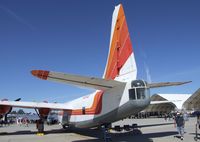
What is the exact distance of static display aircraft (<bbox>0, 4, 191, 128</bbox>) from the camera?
1360 centimetres

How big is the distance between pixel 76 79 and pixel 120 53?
5.00 m

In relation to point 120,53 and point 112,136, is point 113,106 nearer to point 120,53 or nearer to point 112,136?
point 120,53

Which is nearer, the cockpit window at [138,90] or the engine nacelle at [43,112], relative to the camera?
the cockpit window at [138,90]

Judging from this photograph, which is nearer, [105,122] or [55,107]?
[105,122]

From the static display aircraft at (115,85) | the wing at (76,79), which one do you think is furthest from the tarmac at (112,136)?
the wing at (76,79)

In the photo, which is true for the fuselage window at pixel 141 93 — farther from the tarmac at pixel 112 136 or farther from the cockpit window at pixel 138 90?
the tarmac at pixel 112 136

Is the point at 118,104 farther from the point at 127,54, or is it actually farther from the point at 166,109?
the point at 166,109

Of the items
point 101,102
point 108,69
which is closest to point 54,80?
point 101,102

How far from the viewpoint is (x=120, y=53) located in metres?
17.0

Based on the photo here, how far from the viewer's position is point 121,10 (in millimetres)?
17922

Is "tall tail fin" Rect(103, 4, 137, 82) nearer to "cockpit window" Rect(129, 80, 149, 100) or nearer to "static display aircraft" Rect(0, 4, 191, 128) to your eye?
"static display aircraft" Rect(0, 4, 191, 128)

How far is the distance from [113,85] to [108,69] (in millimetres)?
3304

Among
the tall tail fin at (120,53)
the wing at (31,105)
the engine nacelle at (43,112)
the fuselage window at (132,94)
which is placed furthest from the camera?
the engine nacelle at (43,112)

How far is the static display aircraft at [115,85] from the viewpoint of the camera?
535 inches
